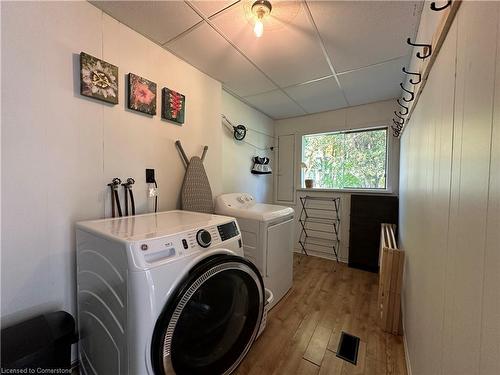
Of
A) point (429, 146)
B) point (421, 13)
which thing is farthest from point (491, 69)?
point (421, 13)

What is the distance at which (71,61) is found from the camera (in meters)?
1.24

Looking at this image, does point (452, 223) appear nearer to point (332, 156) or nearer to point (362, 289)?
point (362, 289)

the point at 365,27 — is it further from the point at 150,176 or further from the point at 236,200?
the point at 150,176

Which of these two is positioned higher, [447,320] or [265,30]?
[265,30]

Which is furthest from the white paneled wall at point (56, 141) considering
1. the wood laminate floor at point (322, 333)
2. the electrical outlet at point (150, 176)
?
the wood laminate floor at point (322, 333)

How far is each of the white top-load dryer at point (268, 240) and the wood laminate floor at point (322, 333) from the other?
225 mm

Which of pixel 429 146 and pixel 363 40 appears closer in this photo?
pixel 429 146

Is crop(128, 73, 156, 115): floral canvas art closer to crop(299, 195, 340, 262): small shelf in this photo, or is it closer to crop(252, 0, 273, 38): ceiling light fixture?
crop(252, 0, 273, 38): ceiling light fixture

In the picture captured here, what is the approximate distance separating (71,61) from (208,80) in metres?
1.19

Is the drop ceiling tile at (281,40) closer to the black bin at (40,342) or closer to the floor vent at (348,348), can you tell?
the black bin at (40,342)

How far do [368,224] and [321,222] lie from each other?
69 centimetres

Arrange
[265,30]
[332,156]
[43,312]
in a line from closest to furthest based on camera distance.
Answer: [43,312] < [265,30] < [332,156]

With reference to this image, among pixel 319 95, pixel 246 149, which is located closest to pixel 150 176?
pixel 246 149

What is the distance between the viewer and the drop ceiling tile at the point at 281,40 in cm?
135
